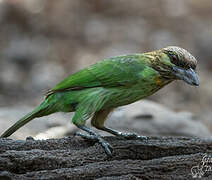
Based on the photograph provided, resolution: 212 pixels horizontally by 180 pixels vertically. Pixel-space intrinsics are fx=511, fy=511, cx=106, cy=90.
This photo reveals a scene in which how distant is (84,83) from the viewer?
5.55 metres

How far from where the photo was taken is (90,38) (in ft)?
45.4

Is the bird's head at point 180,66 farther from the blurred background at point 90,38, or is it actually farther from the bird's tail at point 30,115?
the blurred background at point 90,38

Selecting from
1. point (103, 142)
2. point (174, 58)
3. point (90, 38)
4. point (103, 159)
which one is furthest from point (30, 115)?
point (90, 38)

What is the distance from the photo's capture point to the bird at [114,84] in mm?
5367

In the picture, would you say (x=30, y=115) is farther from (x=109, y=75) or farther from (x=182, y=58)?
(x=182, y=58)

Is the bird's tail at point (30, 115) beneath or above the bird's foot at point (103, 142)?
above

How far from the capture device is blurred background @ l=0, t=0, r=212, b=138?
12523 mm

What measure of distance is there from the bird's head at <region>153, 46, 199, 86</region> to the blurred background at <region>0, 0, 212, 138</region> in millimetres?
6388

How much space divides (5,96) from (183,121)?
474 centimetres

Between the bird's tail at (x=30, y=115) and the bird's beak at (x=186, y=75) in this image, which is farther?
the bird's tail at (x=30, y=115)

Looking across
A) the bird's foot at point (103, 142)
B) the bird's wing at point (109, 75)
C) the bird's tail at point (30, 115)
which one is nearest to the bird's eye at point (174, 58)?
the bird's wing at point (109, 75)

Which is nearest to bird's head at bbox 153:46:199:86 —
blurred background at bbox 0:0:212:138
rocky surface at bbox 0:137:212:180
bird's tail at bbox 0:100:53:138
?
rocky surface at bbox 0:137:212:180

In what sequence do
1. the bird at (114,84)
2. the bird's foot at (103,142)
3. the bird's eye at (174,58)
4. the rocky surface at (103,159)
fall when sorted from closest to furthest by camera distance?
the rocky surface at (103,159) < the bird's foot at (103,142) < the bird at (114,84) < the bird's eye at (174,58)

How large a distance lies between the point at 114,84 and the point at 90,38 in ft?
27.8
